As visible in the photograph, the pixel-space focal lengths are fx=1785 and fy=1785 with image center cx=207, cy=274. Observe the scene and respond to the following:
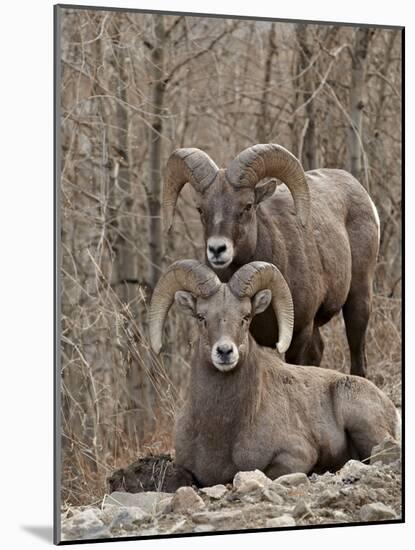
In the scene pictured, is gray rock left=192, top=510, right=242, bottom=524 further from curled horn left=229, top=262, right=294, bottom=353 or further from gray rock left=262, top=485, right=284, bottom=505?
curled horn left=229, top=262, right=294, bottom=353

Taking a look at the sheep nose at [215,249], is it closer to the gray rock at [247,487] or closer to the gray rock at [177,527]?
the gray rock at [247,487]

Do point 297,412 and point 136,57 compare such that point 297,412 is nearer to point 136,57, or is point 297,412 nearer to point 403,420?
point 403,420

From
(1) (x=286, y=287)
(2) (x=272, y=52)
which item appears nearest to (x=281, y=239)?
(1) (x=286, y=287)

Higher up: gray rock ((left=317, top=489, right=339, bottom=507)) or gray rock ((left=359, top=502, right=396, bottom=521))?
gray rock ((left=317, top=489, right=339, bottom=507))

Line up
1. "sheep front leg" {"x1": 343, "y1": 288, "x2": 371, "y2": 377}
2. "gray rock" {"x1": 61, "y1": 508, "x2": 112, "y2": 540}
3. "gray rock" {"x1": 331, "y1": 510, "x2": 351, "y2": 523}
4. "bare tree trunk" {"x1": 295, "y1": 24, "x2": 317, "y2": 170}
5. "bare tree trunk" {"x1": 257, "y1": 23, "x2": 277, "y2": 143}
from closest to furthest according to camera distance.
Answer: "gray rock" {"x1": 61, "y1": 508, "x2": 112, "y2": 540} < "gray rock" {"x1": 331, "y1": 510, "x2": 351, "y2": 523} < "bare tree trunk" {"x1": 257, "y1": 23, "x2": 277, "y2": 143} < "bare tree trunk" {"x1": 295, "y1": 24, "x2": 317, "y2": 170} < "sheep front leg" {"x1": 343, "y1": 288, "x2": 371, "y2": 377}

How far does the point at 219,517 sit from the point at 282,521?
0.47m

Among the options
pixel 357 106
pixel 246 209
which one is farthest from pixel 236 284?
pixel 357 106

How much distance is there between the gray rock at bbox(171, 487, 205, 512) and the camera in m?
12.4

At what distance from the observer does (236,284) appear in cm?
1266

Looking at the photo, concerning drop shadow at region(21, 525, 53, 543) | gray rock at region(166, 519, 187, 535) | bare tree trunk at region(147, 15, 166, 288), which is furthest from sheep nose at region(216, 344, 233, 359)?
bare tree trunk at region(147, 15, 166, 288)

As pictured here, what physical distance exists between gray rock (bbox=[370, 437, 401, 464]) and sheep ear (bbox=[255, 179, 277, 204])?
2015mm

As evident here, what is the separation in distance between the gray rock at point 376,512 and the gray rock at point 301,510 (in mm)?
472

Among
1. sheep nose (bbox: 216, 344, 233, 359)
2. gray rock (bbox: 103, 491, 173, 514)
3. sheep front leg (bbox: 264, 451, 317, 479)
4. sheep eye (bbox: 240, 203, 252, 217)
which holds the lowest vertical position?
gray rock (bbox: 103, 491, 173, 514)

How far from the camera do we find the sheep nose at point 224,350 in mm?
12414
